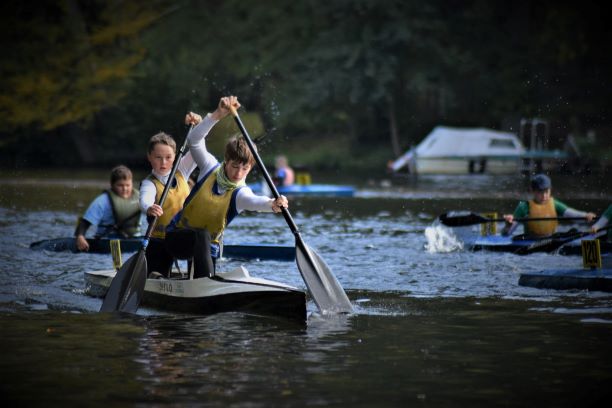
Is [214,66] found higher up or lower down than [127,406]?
higher up

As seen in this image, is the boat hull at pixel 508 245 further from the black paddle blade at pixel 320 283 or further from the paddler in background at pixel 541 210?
the black paddle blade at pixel 320 283

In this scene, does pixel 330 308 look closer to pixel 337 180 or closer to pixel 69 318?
pixel 69 318

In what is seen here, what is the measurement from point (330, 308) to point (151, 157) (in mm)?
2083

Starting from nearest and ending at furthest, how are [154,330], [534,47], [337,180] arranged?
[154,330] → [337,180] → [534,47]

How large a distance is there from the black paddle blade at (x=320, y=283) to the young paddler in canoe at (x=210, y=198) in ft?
2.50

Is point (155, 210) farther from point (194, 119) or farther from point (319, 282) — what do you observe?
point (319, 282)

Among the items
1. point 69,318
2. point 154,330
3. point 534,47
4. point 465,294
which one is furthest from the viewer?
point 534,47

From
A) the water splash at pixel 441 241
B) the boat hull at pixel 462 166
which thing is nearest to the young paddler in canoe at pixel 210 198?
the water splash at pixel 441 241

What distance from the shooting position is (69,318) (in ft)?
34.3

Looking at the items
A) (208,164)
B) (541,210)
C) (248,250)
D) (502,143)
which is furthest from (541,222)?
(502,143)

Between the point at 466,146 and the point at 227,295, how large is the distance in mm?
36975

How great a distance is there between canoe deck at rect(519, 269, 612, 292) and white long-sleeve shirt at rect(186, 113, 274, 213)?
136 inches

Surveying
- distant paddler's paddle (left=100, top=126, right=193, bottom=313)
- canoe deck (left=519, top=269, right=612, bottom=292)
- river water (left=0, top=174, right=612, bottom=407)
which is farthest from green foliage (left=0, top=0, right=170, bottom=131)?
distant paddler's paddle (left=100, top=126, right=193, bottom=313)

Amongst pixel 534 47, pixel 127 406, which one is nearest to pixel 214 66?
pixel 534 47
